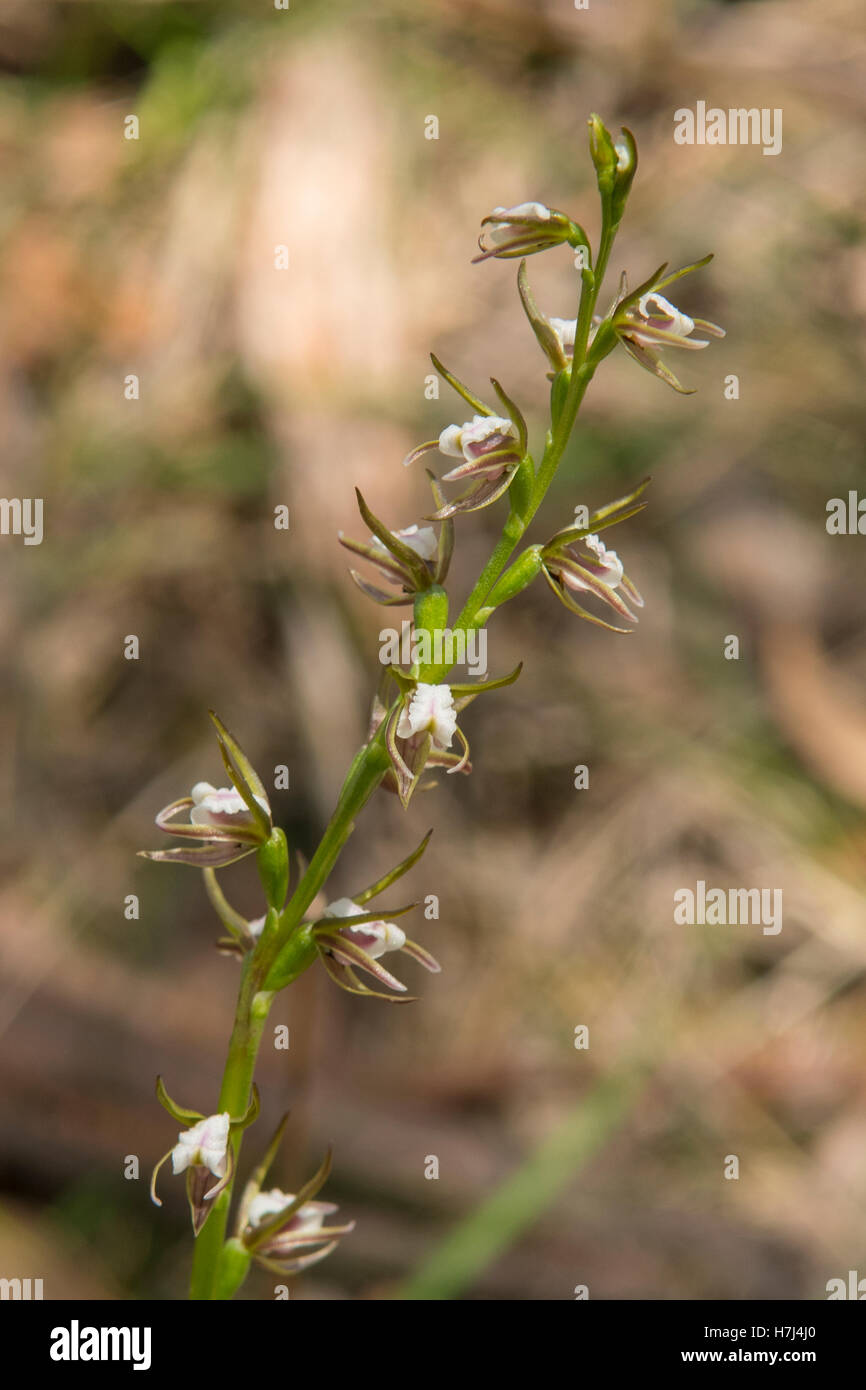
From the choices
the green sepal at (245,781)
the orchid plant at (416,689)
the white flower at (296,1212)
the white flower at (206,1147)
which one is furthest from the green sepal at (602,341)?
the white flower at (296,1212)

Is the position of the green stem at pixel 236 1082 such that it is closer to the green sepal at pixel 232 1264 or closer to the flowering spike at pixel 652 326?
the green sepal at pixel 232 1264

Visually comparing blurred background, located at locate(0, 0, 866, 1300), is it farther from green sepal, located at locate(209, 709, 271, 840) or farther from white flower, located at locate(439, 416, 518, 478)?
white flower, located at locate(439, 416, 518, 478)

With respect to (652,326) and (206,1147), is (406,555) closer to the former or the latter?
(652,326)

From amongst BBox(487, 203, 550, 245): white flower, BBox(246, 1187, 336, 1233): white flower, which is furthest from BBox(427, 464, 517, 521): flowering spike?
BBox(246, 1187, 336, 1233): white flower

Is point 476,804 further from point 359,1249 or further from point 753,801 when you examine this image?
point 359,1249

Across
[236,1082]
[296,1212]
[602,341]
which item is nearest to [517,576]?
[602,341]
